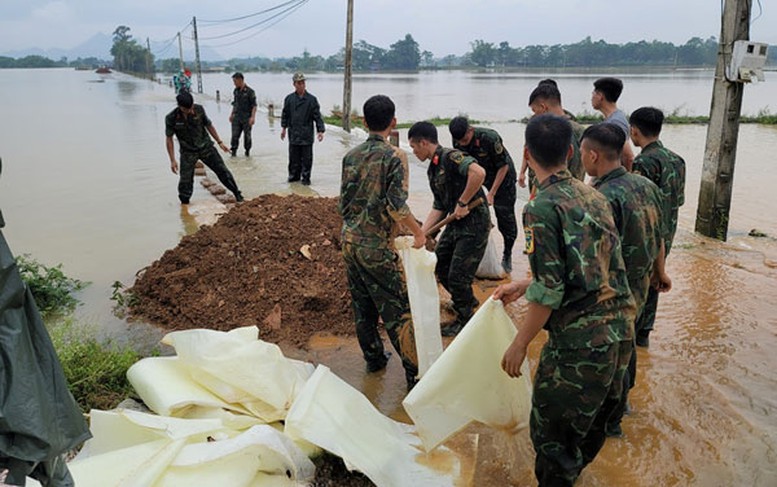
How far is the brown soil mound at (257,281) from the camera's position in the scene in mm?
4695

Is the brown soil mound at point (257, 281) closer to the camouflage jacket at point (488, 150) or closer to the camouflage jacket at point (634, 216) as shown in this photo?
the camouflage jacket at point (488, 150)

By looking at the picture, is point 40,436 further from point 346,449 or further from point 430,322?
point 430,322

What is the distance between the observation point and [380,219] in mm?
3500

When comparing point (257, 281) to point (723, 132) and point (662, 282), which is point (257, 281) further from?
point (723, 132)

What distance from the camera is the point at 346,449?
2.70 m

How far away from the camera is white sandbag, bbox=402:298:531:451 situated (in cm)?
265

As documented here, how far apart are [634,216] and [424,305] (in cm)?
120

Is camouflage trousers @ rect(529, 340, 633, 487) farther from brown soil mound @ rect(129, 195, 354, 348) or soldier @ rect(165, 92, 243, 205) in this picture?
soldier @ rect(165, 92, 243, 205)

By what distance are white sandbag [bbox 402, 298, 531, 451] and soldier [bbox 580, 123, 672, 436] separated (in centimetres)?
62

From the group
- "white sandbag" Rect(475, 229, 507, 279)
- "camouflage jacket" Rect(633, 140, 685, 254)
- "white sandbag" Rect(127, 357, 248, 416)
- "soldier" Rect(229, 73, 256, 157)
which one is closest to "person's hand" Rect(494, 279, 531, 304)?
"white sandbag" Rect(127, 357, 248, 416)

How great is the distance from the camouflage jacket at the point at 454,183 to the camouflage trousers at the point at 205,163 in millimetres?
4652

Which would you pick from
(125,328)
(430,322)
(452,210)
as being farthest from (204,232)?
(430,322)

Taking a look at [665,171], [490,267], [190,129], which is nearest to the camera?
[665,171]

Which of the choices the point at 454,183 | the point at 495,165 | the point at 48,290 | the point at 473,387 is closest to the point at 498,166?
the point at 495,165
